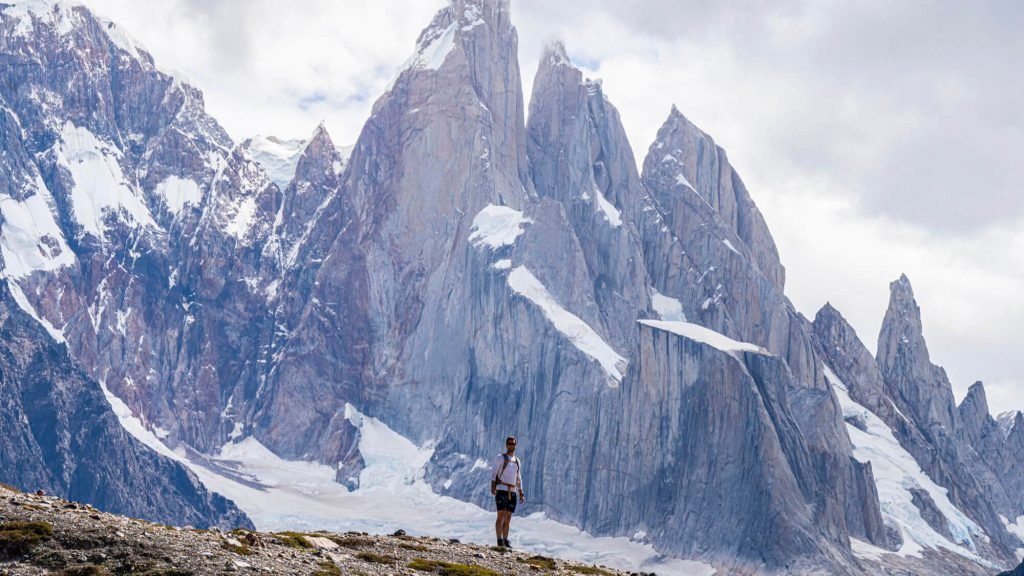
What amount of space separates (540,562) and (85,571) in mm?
20301

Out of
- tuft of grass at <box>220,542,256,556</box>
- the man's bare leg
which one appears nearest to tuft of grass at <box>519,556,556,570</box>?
the man's bare leg

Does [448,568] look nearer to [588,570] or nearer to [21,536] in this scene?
[588,570]

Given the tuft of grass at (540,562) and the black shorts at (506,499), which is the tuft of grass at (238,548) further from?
the tuft of grass at (540,562)

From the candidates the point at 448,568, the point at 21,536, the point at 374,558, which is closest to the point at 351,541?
the point at 374,558

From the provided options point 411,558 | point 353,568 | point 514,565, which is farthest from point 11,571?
point 514,565

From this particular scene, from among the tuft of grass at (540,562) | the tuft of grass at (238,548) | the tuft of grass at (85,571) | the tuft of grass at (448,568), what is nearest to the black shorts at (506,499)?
the tuft of grass at (540,562)

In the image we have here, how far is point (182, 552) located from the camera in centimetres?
4753

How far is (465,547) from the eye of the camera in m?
62.6

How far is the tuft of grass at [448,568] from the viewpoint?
176 ft

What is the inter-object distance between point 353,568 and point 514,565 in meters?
8.39

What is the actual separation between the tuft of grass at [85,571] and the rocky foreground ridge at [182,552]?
0.03 meters

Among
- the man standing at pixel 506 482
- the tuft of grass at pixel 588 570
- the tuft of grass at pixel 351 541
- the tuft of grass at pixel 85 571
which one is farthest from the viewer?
the tuft of grass at pixel 588 570

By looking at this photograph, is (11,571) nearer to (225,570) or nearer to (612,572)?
(225,570)

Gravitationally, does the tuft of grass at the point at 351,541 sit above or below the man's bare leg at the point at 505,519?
below
